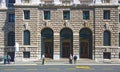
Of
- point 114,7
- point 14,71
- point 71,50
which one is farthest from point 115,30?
point 14,71

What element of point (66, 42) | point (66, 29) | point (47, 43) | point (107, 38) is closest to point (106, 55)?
point (107, 38)

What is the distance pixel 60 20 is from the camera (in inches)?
2445

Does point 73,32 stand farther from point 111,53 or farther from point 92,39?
Result: point 111,53

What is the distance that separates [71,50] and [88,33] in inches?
160

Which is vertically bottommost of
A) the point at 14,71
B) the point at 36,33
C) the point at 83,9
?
the point at 14,71

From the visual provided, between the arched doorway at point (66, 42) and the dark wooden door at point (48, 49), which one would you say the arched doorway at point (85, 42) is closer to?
the arched doorway at point (66, 42)

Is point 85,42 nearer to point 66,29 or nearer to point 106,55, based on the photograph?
point 66,29

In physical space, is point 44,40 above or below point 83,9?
below

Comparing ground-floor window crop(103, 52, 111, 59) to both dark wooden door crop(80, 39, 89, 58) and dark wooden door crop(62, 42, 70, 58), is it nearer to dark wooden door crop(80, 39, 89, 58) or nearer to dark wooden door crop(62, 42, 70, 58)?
dark wooden door crop(80, 39, 89, 58)

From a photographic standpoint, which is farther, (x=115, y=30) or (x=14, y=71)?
(x=115, y=30)

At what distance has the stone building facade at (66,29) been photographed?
6138 cm

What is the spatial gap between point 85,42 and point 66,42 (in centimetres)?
321

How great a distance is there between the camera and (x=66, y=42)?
2473 inches

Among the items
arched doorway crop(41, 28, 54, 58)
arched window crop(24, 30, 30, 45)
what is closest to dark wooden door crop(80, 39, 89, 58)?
arched doorway crop(41, 28, 54, 58)
